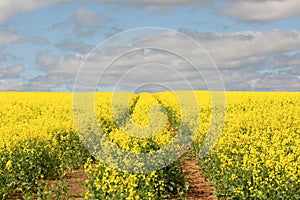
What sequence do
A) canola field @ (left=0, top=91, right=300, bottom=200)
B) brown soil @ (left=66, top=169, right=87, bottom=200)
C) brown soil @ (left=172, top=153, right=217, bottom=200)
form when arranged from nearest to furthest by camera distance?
canola field @ (left=0, top=91, right=300, bottom=200)
brown soil @ (left=66, top=169, right=87, bottom=200)
brown soil @ (left=172, top=153, right=217, bottom=200)

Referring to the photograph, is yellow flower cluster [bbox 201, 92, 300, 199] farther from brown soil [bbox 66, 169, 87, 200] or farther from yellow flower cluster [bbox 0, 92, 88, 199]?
yellow flower cluster [bbox 0, 92, 88, 199]

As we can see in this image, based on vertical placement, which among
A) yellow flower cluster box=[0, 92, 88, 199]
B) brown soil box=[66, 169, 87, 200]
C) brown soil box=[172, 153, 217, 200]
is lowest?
brown soil box=[172, 153, 217, 200]

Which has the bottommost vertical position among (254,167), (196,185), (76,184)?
(196,185)

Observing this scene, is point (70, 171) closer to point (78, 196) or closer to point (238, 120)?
point (78, 196)

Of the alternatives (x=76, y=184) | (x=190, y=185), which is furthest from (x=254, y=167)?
(x=76, y=184)

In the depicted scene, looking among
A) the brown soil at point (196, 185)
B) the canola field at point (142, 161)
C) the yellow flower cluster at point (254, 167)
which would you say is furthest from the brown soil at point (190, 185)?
the yellow flower cluster at point (254, 167)

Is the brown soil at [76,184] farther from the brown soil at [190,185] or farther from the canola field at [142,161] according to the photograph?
the canola field at [142,161]

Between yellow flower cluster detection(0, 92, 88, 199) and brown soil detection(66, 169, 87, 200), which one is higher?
yellow flower cluster detection(0, 92, 88, 199)

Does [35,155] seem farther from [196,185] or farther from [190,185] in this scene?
[196,185]

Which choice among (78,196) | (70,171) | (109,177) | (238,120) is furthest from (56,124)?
(109,177)

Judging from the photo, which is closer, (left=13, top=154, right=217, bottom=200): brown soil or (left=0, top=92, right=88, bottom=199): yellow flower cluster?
(left=0, top=92, right=88, bottom=199): yellow flower cluster

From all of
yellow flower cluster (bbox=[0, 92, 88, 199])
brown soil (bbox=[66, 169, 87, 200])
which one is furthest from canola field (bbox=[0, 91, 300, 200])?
brown soil (bbox=[66, 169, 87, 200])

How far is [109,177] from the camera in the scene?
9719 mm

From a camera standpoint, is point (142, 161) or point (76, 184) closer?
point (142, 161)
